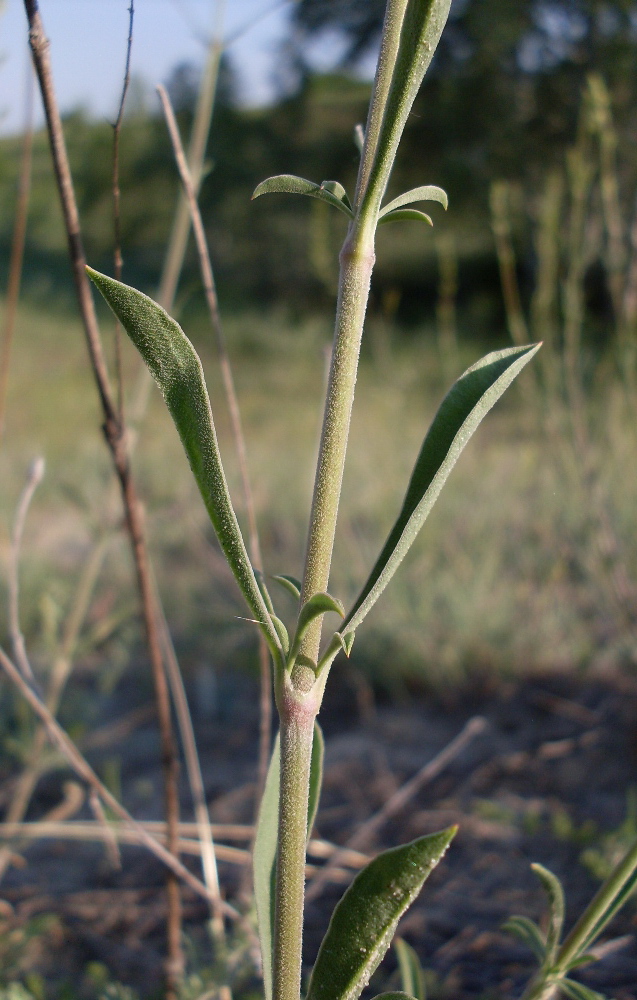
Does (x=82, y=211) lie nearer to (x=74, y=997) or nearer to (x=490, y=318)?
(x=490, y=318)

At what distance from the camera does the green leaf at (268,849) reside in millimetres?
359

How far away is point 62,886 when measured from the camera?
1023 mm

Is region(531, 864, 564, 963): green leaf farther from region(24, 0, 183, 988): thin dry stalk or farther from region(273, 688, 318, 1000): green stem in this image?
region(24, 0, 183, 988): thin dry stalk

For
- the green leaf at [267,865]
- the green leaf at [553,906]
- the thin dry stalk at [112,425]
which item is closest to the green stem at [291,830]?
the green leaf at [267,865]

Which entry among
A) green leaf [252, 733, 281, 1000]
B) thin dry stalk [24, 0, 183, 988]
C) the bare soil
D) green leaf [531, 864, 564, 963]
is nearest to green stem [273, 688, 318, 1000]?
green leaf [252, 733, 281, 1000]

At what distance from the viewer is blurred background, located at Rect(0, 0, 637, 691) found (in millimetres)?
1275

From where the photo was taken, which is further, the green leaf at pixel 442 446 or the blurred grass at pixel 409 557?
the blurred grass at pixel 409 557

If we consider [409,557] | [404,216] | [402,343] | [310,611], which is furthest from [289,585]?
[402,343]

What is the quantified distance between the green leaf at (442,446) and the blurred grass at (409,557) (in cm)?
17

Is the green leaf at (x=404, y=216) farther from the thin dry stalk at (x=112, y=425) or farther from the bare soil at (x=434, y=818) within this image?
the bare soil at (x=434, y=818)

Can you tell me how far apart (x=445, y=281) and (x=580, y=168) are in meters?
0.54

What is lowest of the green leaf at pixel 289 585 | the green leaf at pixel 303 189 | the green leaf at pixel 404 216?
the green leaf at pixel 289 585

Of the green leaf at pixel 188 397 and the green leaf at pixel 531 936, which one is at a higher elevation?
the green leaf at pixel 188 397

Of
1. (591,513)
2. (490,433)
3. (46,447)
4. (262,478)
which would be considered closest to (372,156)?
(591,513)
